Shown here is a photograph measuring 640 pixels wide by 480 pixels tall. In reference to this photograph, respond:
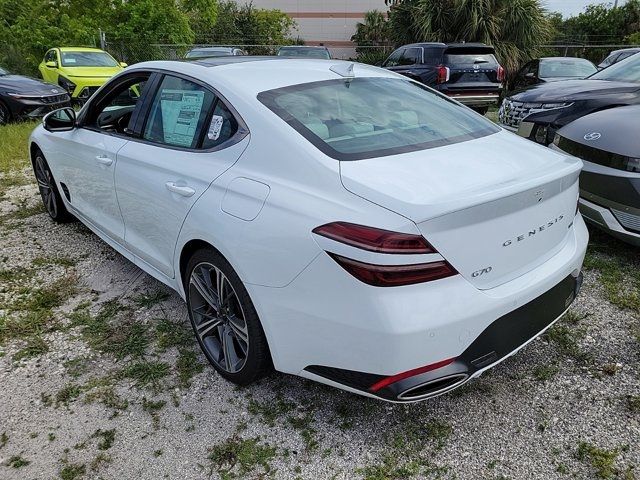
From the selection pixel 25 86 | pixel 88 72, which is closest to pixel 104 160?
pixel 25 86

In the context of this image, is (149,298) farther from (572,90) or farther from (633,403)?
(572,90)

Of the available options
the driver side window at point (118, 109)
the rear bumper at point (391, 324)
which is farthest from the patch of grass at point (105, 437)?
the driver side window at point (118, 109)

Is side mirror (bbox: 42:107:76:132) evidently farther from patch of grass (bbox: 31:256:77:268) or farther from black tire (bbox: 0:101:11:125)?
black tire (bbox: 0:101:11:125)

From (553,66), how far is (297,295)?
492 inches

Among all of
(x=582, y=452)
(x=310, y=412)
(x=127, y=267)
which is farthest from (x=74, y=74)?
(x=582, y=452)

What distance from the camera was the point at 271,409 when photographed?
2.39 metres

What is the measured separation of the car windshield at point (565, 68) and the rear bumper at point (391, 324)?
37.2ft

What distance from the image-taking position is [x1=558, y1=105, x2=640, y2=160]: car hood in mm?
3424

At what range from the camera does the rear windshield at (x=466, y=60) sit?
11258 millimetres

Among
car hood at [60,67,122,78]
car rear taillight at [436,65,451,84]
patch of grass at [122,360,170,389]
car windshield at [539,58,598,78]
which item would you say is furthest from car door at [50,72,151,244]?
car windshield at [539,58,598,78]

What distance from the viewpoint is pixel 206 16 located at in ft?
71.2

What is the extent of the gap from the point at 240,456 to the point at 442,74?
1033 cm

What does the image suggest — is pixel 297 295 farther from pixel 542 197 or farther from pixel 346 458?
pixel 542 197

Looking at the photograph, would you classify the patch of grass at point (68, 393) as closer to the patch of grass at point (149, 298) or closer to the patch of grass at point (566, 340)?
the patch of grass at point (149, 298)
